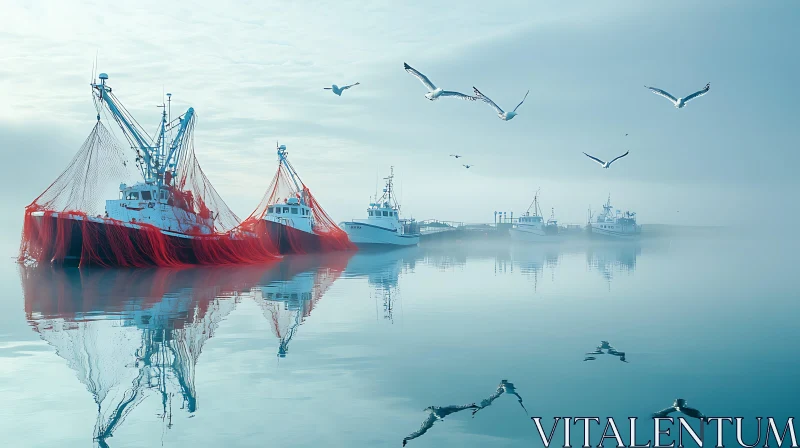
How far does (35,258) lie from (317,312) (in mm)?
26617

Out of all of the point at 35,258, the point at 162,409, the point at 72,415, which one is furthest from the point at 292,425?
the point at 35,258

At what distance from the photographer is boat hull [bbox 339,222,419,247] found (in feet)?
224

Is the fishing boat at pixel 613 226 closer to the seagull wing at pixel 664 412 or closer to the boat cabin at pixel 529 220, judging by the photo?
the boat cabin at pixel 529 220

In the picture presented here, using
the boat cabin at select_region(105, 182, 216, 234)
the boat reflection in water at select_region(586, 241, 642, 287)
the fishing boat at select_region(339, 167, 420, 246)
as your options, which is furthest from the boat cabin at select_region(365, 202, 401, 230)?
the boat cabin at select_region(105, 182, 216, 234)

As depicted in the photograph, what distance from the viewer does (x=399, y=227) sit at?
77.3m

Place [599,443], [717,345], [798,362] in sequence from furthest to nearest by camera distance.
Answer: [717,345] < [798,362] < [599,443]

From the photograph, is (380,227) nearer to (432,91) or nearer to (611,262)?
(611,262)

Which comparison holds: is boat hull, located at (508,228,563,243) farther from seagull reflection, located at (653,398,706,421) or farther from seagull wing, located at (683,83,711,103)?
seagull reflection, located at (653,398,706,421)

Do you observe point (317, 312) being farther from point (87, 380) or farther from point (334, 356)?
point (87, 380)

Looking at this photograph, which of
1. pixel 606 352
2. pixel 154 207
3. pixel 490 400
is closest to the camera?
pixel 490 400

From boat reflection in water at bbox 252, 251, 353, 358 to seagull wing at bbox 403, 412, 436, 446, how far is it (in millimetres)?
4472

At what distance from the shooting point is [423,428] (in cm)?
847

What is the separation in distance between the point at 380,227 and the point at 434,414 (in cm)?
6122

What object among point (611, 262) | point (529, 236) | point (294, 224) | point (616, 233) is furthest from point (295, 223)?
point (616, 233)
